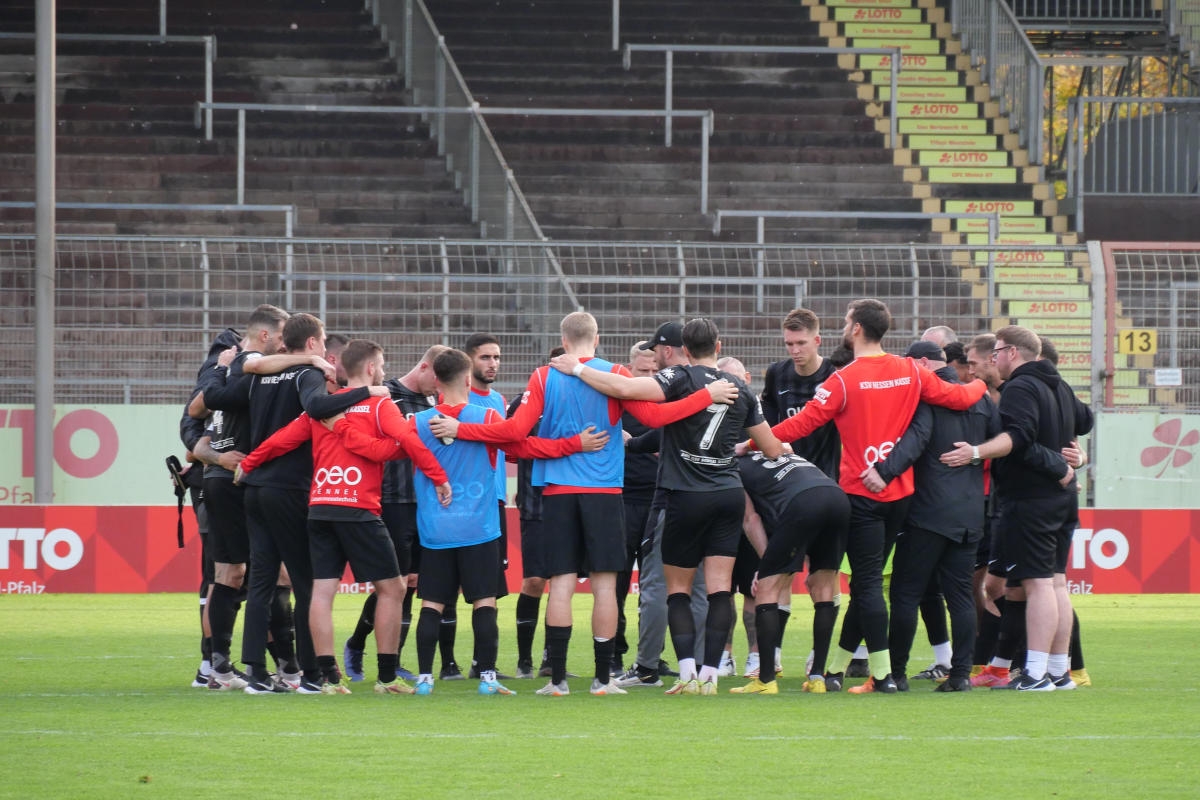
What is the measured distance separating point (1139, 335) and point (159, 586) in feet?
33.2

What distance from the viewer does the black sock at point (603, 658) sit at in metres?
8.95

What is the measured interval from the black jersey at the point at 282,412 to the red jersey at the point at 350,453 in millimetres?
102

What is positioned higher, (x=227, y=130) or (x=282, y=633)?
(x=227, y=130)

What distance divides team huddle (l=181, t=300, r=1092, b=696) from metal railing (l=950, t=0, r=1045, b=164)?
1645cm

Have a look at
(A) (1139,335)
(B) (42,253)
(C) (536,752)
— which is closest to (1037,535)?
(C) (536,752)

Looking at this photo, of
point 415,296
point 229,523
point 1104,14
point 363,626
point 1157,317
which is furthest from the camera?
point 1104,14

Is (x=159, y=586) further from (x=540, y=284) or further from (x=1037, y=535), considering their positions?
(x=1037, y=535)

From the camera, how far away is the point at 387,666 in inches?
359

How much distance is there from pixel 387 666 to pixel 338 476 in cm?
111

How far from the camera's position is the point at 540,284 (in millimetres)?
17406


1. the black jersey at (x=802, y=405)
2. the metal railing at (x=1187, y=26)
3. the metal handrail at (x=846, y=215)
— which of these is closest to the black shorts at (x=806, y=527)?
the black jersey at (x=802, y=405)

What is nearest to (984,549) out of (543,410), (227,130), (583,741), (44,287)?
(543,410)

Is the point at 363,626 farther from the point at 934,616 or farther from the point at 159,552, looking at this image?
the point at 159,552

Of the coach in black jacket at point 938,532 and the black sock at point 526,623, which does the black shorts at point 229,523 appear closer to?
the black sock at point 526,623
